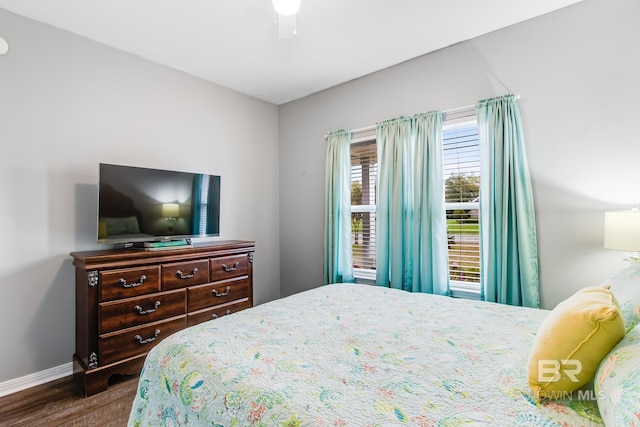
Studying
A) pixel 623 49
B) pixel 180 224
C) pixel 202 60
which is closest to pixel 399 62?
pixel 623 49

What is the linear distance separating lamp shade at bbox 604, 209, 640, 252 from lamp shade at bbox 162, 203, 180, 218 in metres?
3.16

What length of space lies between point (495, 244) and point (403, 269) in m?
0.83

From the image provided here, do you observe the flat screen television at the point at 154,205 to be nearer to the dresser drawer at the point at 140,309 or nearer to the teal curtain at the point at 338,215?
the dresser drawer at the point at 140,309

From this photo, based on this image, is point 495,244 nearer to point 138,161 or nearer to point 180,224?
point 180,224

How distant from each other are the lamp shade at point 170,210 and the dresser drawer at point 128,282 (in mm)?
513

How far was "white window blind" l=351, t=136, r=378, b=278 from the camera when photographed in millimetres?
3447

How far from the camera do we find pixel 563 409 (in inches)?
34.2

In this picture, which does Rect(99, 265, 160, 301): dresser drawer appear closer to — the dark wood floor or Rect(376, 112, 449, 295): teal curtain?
the dark wood floor

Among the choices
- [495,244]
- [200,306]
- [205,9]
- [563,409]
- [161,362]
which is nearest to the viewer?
[563,409]

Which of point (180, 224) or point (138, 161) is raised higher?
point (138, 161)

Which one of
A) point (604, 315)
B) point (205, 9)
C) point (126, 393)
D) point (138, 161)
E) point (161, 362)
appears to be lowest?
point (126, 393)

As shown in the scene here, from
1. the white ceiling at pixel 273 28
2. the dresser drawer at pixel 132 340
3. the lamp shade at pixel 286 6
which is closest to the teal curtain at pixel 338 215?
the white ceiling at pixel 273 28

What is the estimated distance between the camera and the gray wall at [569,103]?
2104 mm

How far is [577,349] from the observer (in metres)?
0.90
